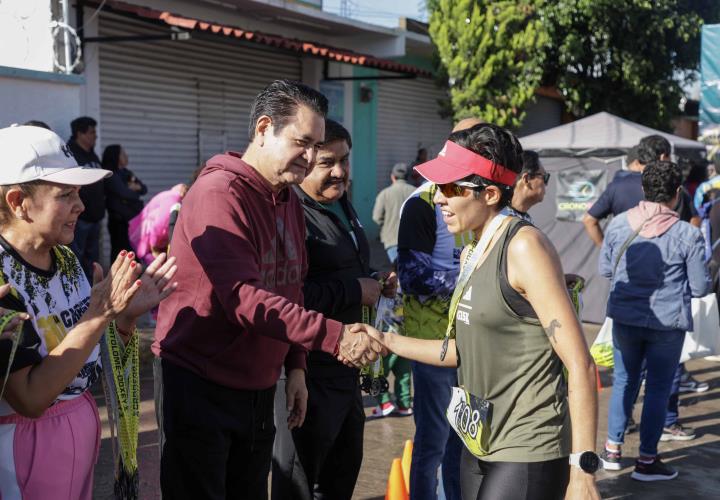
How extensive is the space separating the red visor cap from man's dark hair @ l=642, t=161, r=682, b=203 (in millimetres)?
2820

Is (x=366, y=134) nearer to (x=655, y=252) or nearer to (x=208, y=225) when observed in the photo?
(x=655, y=252)

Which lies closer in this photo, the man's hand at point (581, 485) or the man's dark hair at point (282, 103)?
the man's hand at point (581, 485)

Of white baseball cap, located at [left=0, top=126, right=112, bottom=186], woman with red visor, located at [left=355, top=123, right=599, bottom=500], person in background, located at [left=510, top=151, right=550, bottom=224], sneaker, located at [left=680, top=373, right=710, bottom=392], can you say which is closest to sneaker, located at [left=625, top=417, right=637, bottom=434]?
sneaker, located at [left=680, top=373, right=710, bottom=392]

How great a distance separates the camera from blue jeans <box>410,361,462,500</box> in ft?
13.2

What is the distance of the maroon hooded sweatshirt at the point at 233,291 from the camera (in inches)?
109

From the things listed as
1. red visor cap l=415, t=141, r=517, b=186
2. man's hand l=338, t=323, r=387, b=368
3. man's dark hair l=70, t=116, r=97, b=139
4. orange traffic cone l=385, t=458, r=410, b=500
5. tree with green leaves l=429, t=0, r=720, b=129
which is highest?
tree with green leaves l=429, t=0, r=720, b=129

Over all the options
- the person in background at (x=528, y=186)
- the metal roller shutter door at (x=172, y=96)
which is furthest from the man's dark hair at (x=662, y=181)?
the metal roller shutter door at (x=172, y=96)

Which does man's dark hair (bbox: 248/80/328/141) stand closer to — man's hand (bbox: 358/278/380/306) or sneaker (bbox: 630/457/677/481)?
man's hand (bbox: 358/278/380/306)

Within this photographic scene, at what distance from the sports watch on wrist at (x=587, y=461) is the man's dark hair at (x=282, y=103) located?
1.49m

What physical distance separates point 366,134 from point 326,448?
13.7m

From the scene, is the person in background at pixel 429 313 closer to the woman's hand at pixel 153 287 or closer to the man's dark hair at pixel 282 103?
the man's dark hair at pixel 282 103

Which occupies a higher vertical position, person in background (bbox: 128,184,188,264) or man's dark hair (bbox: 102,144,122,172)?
man's dark hair (bbox: 102,144,122,172)

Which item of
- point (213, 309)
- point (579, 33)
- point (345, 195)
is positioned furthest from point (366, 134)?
point (213, 309)

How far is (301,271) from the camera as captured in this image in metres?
3.30
